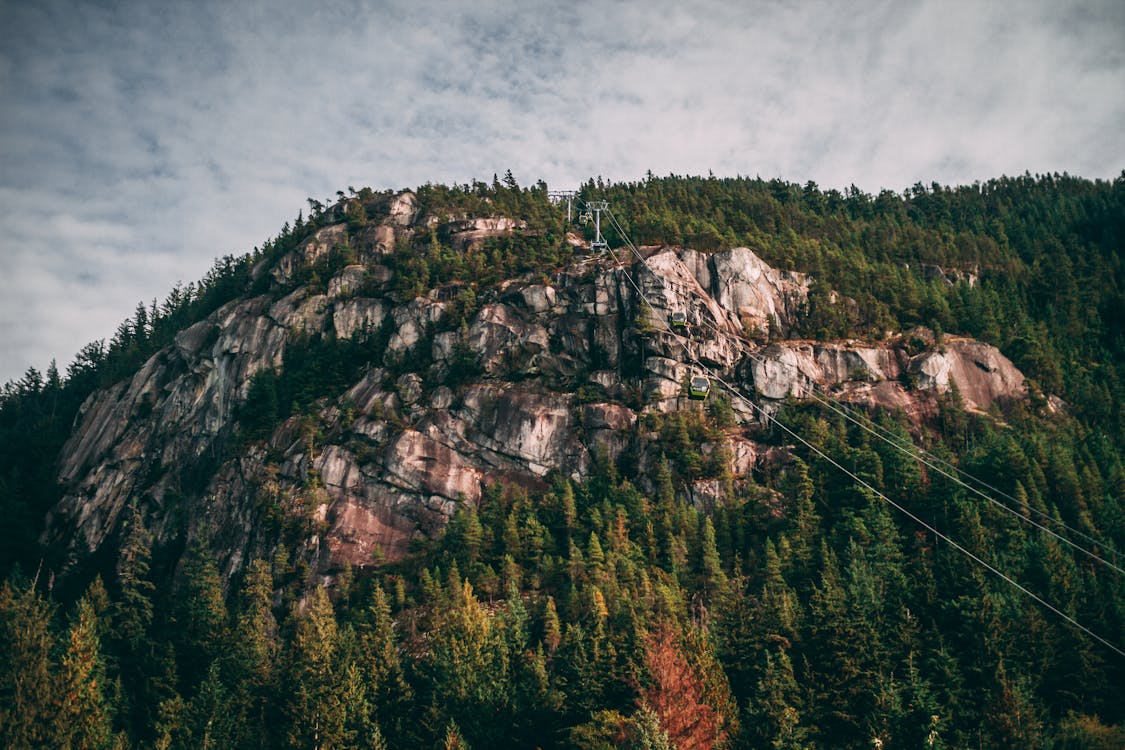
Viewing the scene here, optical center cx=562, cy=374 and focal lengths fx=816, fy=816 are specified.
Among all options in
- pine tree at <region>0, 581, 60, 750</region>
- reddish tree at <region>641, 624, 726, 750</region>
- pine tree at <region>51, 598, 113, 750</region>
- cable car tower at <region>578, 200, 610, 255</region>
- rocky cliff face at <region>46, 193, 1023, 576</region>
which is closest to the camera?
reddish tree at <region>641, 624, 726, 750</region>

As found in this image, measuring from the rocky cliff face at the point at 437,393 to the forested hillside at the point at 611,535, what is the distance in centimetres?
67

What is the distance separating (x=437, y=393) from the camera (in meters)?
93.8

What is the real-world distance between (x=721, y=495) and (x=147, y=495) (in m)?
69.0

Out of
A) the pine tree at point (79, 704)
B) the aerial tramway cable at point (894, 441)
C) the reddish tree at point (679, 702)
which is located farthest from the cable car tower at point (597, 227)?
the pine tree at point (79, 704)

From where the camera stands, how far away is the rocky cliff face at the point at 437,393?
283ft

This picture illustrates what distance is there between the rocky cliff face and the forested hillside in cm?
67

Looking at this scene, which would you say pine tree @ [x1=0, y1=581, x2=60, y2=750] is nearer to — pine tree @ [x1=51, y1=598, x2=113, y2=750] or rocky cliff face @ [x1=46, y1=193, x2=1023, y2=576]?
pine tree @ [x1=51, y1=598, x2=113, y2=750]

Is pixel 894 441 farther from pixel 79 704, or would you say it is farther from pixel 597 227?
pixel 79 704

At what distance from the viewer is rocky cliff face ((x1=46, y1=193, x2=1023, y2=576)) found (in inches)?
3396

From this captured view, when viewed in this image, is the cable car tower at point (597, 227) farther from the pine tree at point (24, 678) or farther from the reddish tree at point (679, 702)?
the pine tree at point (24, 678)

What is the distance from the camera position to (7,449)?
119 metres

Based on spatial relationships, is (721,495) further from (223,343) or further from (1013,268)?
(1013,268)

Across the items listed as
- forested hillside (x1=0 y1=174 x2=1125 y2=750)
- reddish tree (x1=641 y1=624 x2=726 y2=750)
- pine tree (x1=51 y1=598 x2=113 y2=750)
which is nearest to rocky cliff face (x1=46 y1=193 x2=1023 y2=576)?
forested hillside (x1=0 y1=174 x2=1125 y2=750)

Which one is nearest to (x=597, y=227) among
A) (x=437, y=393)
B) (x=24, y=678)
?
(x=437, y=393)
